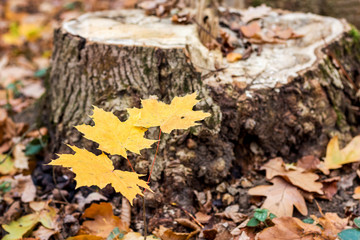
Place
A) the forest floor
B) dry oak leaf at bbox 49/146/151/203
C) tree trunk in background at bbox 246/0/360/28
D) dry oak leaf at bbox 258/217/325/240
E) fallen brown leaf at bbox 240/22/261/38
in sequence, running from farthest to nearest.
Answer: tree trunk in background at bbox 246/0/360/28 < fallen brown leaf at bbox 240/22/261/38 < the forest floor < dry oak leaf at bbox 258/217/325/240 < dry oak leaf at bbox 49/146/151/203

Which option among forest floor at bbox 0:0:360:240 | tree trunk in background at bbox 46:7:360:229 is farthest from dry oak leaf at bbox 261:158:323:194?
tree trunk in background at bbox 46:7:360:229

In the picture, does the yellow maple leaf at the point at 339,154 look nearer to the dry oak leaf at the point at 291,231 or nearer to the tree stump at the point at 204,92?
the tree stump at the point at 204,92

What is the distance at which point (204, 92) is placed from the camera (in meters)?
2.13

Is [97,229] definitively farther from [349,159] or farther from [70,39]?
[349,159]

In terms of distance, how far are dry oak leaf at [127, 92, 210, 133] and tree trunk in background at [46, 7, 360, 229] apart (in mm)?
432

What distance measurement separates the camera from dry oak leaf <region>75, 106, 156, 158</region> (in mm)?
1522

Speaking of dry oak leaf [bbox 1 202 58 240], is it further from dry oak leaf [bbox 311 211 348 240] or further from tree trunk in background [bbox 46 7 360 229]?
dry oak leaf [bbox 311 211 348 240]

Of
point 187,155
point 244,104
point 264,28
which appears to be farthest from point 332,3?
point 187,155

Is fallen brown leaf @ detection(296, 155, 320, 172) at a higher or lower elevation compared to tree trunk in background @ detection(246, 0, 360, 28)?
lower

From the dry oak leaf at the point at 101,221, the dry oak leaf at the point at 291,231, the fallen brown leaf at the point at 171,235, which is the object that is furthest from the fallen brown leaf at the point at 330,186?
the dry oak leaf at the point at 101,221

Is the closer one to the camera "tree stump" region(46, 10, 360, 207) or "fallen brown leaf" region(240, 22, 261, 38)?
"tree stump" region(46, 10, 360, 207)

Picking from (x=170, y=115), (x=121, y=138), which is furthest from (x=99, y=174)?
(x=170, y=115)

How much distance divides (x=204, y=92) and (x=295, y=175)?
0.70 m

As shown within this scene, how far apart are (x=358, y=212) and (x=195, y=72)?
1.15m
